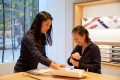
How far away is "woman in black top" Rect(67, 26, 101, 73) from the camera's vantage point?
1.94m

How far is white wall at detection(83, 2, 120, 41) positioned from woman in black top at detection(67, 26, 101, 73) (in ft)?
3.51

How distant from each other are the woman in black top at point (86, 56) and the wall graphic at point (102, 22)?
108 cm

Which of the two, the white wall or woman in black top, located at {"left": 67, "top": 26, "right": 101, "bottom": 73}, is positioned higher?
the white wall

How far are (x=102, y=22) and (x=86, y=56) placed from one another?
4.21ft

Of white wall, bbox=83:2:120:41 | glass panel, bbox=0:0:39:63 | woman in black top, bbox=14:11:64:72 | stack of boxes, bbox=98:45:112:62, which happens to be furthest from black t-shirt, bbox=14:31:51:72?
glass panel, bbox=0:0:39:63

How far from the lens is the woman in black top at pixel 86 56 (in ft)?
6.36

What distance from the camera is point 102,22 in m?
3.12

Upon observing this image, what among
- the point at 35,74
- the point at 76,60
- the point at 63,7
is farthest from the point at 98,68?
the point at 63,7

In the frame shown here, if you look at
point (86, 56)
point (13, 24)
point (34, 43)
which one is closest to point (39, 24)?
point (34, 43)

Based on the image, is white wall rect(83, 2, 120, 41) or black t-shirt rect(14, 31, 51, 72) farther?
white wall rect(83, 2, 120, 41)

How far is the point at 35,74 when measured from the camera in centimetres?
179

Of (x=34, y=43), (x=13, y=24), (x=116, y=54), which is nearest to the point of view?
(x=34, y=43)

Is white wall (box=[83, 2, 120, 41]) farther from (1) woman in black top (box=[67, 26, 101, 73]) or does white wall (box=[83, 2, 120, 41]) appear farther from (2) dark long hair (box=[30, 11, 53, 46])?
(2) dark long hair (box=[30, 11, 53, 46])

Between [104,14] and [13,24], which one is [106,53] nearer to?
[104,14]
